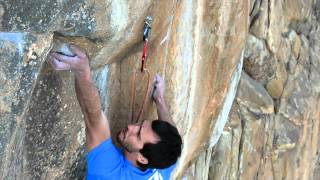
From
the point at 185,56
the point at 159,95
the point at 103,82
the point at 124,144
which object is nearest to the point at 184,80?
the point at 185,56

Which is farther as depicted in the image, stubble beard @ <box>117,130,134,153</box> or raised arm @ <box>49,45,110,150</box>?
stubble beard @ <box>117,130,134,153</box>

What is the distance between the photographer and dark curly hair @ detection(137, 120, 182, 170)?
9.97ft

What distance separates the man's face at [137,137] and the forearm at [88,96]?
0.21 m

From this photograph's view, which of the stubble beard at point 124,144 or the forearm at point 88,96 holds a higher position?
the forearm at point 88,96

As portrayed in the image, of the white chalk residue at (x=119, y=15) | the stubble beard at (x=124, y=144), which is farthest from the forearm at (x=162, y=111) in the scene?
the white chalk residue at (x=119, y=15)

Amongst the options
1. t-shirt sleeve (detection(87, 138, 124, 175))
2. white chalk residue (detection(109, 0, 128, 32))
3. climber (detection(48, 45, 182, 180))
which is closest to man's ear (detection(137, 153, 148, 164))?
climber (detection(48, 45, 182, 180))

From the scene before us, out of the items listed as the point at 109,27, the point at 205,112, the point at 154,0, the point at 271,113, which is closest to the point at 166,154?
the point at 109,27

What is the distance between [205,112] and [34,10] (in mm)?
2425

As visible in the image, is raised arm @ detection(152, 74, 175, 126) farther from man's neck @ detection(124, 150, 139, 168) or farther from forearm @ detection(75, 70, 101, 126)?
Result: forearm @ detection(75, 70, 101, 126)

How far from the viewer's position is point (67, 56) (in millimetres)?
2834

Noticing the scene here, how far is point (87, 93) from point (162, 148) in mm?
500

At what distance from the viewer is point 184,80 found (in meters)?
4.21

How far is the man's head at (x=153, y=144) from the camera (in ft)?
9.98

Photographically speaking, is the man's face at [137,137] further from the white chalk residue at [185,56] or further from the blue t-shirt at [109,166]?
the white chalk residue at [185,56]
